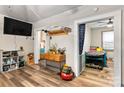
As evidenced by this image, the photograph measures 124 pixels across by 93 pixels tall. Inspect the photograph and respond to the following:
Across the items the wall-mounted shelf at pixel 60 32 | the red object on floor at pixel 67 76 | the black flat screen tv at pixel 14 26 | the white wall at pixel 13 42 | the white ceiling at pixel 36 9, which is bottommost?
the red object on floor at pixel 67 76

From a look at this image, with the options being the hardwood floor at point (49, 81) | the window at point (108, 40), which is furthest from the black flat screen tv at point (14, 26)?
the window at point (108, 40)

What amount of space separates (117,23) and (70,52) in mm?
938

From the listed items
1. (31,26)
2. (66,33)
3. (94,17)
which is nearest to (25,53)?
(31,26)

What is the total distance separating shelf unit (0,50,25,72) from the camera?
2.06 meters

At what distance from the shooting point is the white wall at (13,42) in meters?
2.03

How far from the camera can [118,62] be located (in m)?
1.15

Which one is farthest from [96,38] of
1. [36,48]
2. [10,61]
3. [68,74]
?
[10,61]

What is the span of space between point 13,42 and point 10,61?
1.65 feet

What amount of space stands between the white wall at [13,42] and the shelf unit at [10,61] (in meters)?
0.14

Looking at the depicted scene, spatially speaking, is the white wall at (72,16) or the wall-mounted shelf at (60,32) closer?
the white wall at (72,16)

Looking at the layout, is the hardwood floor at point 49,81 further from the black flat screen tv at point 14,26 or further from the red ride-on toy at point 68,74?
the black flat screen tv at point 14,26

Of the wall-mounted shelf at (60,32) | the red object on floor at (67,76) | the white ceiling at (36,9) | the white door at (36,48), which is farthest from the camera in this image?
the white door at (36,48)

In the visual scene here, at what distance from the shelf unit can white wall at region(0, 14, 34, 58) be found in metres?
0.14

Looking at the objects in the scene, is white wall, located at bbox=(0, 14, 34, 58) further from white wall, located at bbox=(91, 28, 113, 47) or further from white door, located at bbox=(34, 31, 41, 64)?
white wall, located at bbox=(91, 28, 113, 47)
